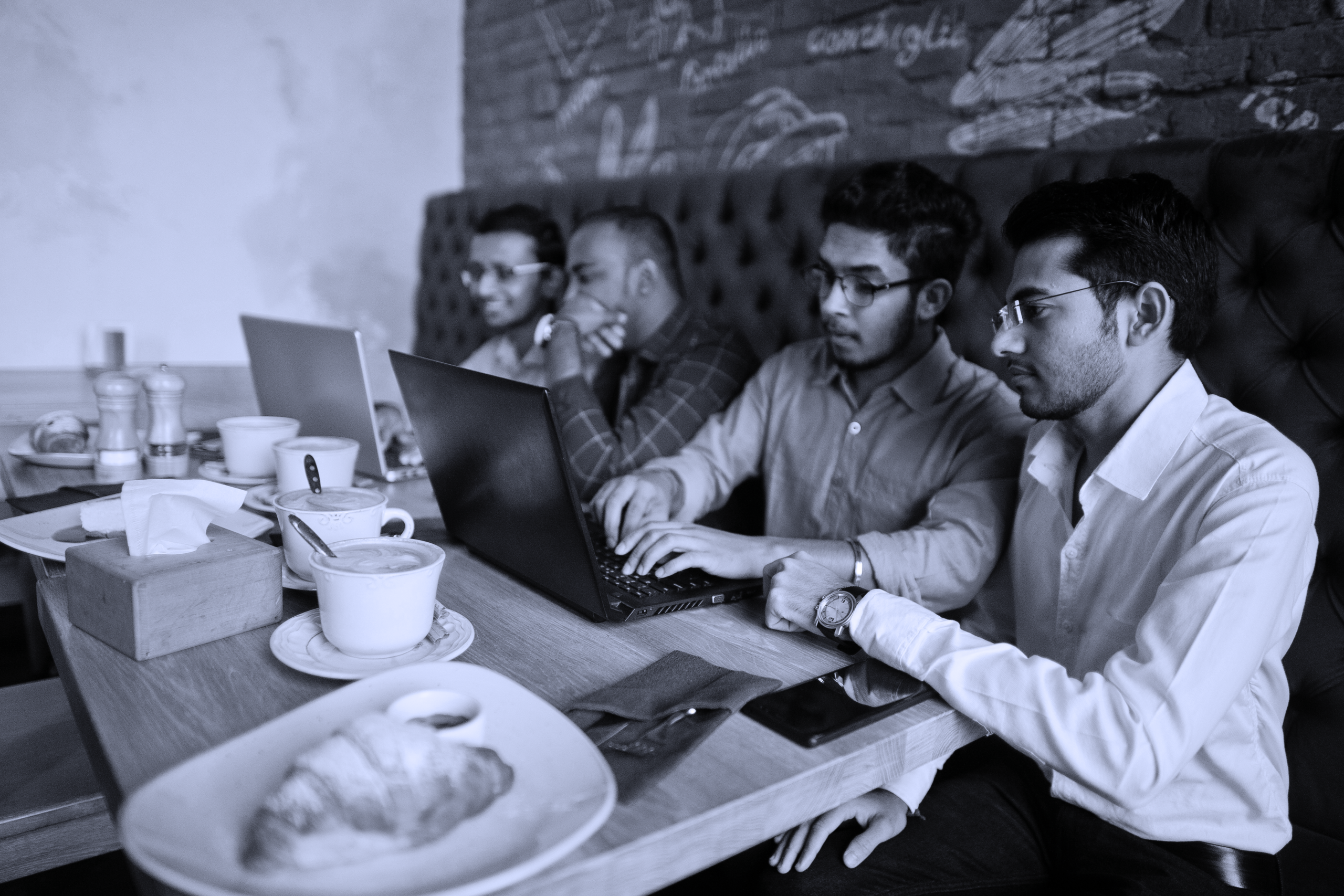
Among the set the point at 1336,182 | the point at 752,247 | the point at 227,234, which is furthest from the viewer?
the point at 227,234

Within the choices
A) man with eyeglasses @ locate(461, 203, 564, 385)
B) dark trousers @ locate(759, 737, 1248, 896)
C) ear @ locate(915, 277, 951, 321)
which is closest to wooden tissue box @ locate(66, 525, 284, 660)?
dark trousers @ locate(759, 737, 1248, 896)

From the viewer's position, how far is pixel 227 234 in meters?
3.20

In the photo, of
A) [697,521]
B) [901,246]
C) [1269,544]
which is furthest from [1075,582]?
[697,521]

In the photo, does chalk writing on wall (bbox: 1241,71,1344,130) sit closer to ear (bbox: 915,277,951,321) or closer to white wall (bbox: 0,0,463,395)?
ear (bbox: 915,277,951,321)

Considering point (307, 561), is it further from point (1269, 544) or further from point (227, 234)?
point (227, 234)

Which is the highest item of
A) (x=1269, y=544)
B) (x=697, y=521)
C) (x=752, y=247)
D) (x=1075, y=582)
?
(x=752, y=247)

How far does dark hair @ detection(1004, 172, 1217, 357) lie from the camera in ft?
3.43

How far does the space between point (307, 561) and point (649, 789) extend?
0.51m

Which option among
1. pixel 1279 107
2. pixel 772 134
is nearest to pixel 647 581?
pixel 1279 107

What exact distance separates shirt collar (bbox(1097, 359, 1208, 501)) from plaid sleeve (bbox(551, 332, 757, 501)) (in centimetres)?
85

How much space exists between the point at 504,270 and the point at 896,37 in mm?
1040

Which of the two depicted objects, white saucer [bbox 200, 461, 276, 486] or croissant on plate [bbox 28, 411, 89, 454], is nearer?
white saucer [bbox 200, 461, 276, 486]

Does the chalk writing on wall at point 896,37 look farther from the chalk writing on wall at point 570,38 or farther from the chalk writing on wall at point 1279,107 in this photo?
the chalk writing on wall at point 570,38

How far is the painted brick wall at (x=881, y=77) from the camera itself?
154cm
